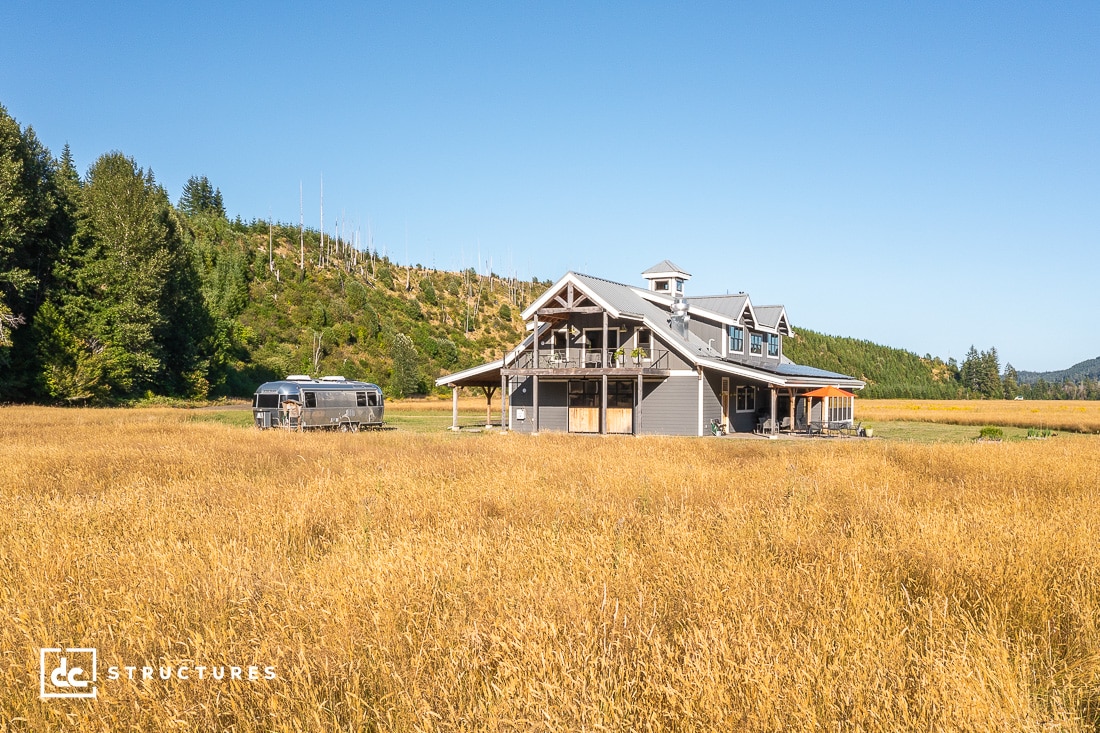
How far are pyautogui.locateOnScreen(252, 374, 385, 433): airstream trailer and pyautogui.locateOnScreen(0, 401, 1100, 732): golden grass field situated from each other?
21291 millimetres

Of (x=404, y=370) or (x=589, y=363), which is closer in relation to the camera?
(x=589, y=363)

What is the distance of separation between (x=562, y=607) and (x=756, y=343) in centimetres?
3604

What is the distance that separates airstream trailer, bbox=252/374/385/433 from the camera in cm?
3011

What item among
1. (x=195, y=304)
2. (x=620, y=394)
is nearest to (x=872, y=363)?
(x=620, y=394)

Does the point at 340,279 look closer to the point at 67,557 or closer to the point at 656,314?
the point at 656,314

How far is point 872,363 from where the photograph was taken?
116938 mm

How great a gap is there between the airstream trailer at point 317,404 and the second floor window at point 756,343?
65.5 feet

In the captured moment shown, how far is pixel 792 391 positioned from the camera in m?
32.4

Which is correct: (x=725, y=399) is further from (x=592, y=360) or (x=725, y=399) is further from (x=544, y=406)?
(x=544, y=406)

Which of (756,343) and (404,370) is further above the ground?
(756,343)

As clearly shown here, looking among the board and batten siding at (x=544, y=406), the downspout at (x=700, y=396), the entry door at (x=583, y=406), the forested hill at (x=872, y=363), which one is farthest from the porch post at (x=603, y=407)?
the forested hill at (x=872, y=363)

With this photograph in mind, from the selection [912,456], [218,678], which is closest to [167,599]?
[218,678]

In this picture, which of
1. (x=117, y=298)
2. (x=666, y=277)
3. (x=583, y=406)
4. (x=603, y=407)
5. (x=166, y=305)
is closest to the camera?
(x=603, y=407)

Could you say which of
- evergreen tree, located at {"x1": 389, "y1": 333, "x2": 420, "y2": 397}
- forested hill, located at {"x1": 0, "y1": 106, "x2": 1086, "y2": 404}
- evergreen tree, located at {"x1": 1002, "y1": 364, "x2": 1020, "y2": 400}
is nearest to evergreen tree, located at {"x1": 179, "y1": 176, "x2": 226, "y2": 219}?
forested hill, located at {"x1": 0, "y1": 106, "x2": 1086, "y2": 404}
